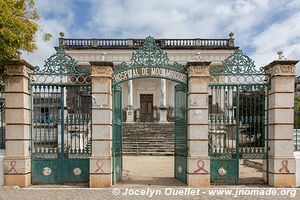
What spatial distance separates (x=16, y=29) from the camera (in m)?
8.86

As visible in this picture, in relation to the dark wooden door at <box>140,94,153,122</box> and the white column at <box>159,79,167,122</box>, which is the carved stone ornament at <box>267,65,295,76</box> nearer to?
the white column at <box>159,79,167,122</box>

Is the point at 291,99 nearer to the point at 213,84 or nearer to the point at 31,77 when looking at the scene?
the point at 213,84

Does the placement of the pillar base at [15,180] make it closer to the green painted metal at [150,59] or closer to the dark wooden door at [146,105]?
the green painted metal at [150,59]

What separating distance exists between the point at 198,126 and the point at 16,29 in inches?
229

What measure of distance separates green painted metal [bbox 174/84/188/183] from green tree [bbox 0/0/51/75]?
4.51 m

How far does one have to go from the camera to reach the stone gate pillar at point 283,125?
8656 millimetres

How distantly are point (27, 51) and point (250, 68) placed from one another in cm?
684

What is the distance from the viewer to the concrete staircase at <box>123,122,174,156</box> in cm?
1878

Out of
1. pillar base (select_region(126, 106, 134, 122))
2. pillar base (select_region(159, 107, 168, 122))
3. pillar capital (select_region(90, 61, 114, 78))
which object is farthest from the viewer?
pillar base (select_region(126, 106, 134, 122))

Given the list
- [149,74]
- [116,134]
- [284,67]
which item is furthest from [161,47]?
[284,67]

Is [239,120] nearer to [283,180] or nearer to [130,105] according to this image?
[283,180]

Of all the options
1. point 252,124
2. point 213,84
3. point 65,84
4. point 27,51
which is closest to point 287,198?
point 252,124

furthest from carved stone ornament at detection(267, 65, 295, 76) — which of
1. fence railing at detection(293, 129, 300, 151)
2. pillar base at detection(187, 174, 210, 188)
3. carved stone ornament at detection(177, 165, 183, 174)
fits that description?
carved stone ornament at detection(177, 165, 183, 174)

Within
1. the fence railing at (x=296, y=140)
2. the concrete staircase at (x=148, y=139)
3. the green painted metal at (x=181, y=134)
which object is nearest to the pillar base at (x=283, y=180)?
the fence railing at (x=296, y=140)
